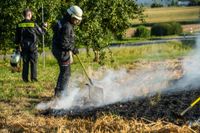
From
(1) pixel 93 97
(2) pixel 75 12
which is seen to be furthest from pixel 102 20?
(1) pixel 93 97

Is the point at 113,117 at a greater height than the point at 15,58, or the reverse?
the point at 113,117

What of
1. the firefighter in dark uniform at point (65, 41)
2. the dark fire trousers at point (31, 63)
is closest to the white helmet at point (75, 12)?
the firefighter in dark uniform at point (65, 41)

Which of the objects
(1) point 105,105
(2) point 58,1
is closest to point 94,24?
(2) point 58,1

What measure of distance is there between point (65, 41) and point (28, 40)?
11.7 ft

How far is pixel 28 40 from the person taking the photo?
48.8 ft

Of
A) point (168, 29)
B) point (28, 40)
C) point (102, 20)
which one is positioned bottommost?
point (168, 29)

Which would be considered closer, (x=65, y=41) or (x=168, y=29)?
(x=65, y=41)

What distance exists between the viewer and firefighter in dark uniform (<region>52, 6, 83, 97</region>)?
37.0 feet

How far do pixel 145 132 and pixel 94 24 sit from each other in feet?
43.1

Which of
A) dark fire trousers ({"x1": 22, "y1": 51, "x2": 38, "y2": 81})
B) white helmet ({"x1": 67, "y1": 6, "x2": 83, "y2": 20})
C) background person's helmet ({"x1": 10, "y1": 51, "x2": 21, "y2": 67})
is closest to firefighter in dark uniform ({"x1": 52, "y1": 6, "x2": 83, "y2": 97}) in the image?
white helmet ({"x1": 67, "y1": 6, "x2": 83, "y2": 20})

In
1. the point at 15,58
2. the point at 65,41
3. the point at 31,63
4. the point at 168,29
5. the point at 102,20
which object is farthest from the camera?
the point at 168,29

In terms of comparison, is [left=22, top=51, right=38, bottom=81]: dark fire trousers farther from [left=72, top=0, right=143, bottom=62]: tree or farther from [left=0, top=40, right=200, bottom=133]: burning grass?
[left=72, top=0, right=143, bottom=62]: tree

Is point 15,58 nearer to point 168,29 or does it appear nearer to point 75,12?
point 75,12

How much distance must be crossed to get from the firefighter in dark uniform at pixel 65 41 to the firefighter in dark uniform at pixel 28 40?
3019 mm
